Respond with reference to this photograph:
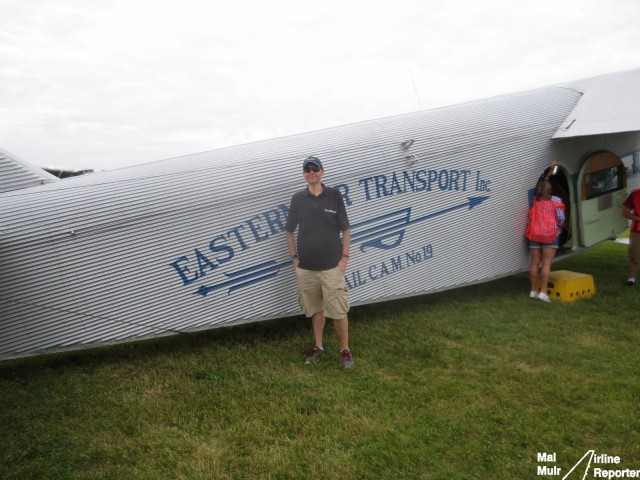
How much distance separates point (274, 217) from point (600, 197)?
189 inches

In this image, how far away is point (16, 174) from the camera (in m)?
4.38

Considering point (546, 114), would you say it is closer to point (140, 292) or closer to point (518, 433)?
point (518, 433)

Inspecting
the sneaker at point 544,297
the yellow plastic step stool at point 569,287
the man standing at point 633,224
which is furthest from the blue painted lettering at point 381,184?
the man standing at point 633,224

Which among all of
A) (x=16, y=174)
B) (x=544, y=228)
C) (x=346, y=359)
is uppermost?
(x=16, y=174)

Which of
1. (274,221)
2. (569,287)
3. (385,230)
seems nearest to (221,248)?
(274,221)

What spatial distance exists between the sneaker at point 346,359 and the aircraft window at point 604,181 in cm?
442

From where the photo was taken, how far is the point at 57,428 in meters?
3.38

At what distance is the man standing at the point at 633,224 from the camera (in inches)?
257

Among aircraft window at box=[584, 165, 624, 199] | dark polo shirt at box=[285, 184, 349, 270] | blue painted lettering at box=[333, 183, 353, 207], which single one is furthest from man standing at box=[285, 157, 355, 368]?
aircraft window at box=[584, 165, 624, 199]

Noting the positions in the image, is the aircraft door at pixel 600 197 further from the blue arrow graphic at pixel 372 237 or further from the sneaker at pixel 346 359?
the sneaker at pixel 346 359

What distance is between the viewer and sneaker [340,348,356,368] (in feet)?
14.0

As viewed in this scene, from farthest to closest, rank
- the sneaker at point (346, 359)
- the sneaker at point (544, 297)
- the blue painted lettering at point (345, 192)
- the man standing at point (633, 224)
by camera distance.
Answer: the man standing at point (633, 224) < the sneaker at point (544, 297) < the blue painted lettering at point (345, 192) < the sneaker at point (346, 359)

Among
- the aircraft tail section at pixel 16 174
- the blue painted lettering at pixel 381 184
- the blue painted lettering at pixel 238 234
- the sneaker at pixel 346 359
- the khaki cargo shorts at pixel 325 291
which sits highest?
the aircraft tail section at pixel 16 174

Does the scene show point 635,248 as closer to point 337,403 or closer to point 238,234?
point 337,403
